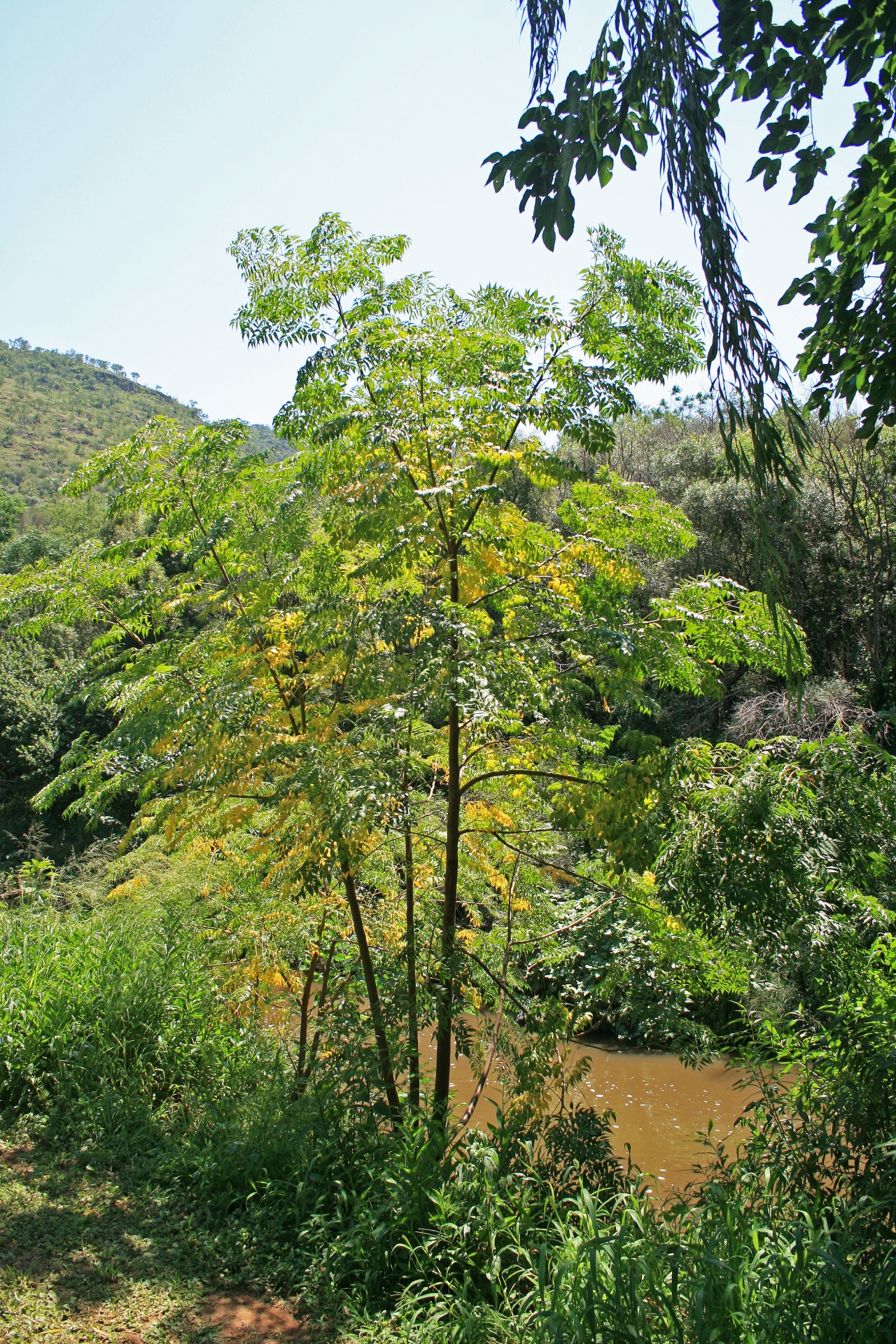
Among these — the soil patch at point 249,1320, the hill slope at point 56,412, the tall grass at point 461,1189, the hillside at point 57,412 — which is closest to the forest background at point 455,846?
the tall grass at point 461,1189

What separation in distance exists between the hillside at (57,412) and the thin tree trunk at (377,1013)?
205 ft

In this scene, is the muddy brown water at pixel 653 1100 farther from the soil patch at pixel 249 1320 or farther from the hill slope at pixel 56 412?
the hill slope at pixel 56 412

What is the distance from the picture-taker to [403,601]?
3791mm

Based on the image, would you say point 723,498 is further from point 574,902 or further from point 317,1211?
point 317,1211

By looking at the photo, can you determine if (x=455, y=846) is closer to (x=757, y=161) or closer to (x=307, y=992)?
(x=307, y=992)

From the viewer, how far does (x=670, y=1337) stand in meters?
2.43

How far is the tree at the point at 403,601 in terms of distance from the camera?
3797 mm

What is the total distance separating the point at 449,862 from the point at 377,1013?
913 millimetres

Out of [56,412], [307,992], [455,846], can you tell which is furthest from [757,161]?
[56,412]

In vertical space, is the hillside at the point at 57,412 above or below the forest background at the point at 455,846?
above

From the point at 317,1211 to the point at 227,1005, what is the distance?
1955 mm

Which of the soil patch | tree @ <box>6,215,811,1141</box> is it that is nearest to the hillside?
tree @ <box>6,215,811,1141</box>

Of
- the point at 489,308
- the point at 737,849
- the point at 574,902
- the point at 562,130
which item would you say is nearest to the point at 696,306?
the point at 489,308

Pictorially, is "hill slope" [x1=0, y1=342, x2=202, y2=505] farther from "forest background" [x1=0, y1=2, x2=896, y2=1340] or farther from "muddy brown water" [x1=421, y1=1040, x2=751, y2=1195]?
"forest background" [x1=0, y1=2, x2=896, y2=1340]
